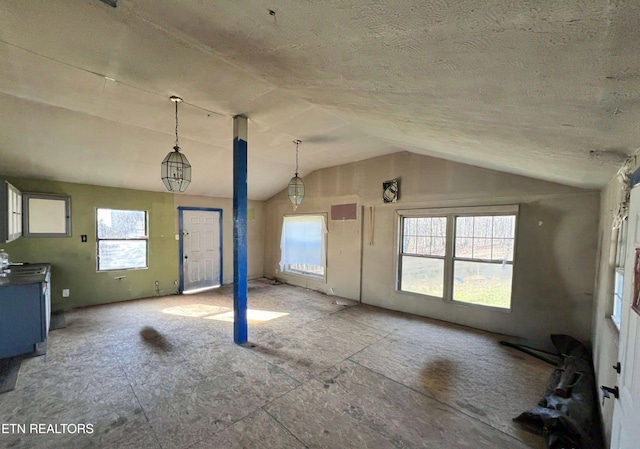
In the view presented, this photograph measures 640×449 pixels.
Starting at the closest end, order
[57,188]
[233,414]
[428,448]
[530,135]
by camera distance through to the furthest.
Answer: [530,135]
[428,448]
[233,414]
[57,188]

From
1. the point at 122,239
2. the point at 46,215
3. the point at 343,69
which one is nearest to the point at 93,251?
the point at 122,239

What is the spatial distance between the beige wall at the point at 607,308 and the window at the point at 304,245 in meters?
4.33

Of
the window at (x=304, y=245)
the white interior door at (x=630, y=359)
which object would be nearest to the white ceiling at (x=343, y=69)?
the white interior door at (x=630, y=359)

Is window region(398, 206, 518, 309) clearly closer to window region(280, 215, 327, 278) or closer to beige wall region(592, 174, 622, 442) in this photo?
beige wall region(592, 174, 622, 442)

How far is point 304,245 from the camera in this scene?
6551 millimetres

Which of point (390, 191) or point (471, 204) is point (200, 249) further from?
point (471, 204)

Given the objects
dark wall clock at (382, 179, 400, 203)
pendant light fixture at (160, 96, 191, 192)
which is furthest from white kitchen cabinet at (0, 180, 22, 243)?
dark wall clock at (382, 179, 400, 203)

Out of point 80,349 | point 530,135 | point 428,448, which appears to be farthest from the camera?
point 80,349

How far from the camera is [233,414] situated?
2242mm

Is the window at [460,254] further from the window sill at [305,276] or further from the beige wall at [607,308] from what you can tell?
the window sill at [305,276]

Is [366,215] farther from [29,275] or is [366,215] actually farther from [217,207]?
[29,275]

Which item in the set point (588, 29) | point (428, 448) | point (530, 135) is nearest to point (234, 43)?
point (588, 29)

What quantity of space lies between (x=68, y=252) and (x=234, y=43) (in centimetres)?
557

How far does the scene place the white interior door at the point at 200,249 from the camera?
6207mm
